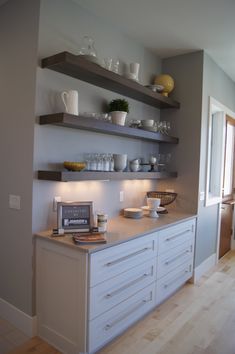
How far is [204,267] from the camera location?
3.45 m

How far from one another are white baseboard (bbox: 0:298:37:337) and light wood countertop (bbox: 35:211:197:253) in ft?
2.31

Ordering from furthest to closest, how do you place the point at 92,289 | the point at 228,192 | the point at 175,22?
the point at 228,192 → the point at 175,22 → the point at 92,289

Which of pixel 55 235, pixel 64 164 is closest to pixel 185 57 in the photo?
pixel 64 164

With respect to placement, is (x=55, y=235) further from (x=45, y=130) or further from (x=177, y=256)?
(x=177, y=256)

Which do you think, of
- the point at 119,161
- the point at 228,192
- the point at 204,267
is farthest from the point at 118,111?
the point at 228,192

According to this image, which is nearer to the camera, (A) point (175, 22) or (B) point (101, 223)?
(B) point (101, 223)

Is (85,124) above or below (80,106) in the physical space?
below

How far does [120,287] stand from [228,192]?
3.14m

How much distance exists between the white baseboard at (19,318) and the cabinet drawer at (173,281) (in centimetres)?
111

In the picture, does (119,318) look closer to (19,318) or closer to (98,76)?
(19,318)

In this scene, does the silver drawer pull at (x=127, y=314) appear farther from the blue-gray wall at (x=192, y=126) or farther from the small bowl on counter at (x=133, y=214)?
the blue-gray wall at (x=192, y=126)

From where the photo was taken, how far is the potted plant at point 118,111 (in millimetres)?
2461

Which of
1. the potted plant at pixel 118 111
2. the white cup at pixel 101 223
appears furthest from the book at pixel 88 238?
the potted plant at pixel 118 111

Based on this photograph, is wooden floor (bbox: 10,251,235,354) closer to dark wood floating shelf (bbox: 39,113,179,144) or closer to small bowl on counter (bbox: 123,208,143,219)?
small bowl on counter (bbox: 123,208,143,219)
